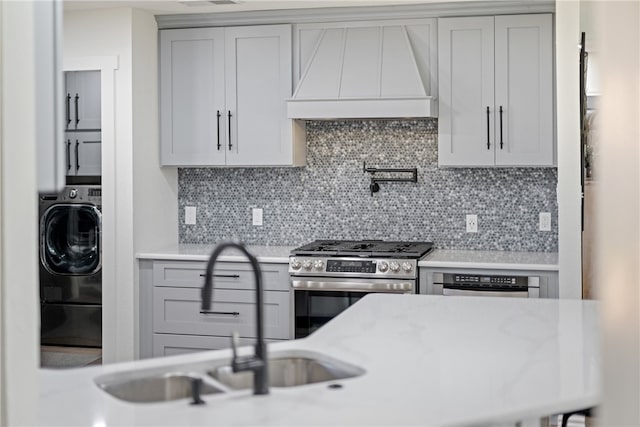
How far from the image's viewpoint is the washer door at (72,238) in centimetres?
502

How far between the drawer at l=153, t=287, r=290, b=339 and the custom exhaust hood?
1115 mm

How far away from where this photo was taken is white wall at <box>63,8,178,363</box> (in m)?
4.92

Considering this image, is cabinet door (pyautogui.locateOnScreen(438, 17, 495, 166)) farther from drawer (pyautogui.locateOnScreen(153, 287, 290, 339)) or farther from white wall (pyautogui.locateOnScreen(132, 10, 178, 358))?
white wall (pyautogui.locateOnScreen(132, 10, 178, 358))

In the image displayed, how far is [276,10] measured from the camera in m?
4.97

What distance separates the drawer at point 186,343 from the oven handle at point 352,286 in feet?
1.62

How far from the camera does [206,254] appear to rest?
4.94 m

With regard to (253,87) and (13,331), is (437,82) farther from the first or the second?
(13,331)

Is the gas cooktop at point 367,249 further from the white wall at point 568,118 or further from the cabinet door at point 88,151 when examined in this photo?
the cabinet door at point 88,151

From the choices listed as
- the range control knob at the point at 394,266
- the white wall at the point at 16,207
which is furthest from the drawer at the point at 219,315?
the white wall at the point at 16,207

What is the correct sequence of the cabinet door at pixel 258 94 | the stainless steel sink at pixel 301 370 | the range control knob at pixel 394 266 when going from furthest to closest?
the cabinet door at pixel 258 94
the range control knob at pixel 394 266
the stainless steel sink at pixel 301 370

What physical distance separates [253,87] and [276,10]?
0.49 metres

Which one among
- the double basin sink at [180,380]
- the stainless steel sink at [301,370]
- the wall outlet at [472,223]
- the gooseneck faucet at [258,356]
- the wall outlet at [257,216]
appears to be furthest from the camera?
the wall outlet at [257,216]

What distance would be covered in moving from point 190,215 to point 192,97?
0.84 metres

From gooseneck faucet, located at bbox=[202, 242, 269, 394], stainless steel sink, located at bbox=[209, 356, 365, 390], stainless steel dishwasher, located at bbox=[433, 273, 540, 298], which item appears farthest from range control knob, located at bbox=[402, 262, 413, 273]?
gooseneck faucet, located at bbox=[202, 242, 269, 394]
